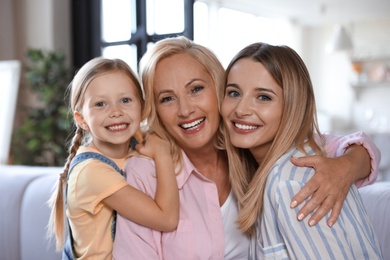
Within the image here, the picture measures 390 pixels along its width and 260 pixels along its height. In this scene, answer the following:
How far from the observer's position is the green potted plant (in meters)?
4.50

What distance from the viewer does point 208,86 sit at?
162 centimetres

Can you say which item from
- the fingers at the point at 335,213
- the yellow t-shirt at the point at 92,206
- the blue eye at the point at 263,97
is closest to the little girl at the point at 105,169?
the yellow t-shirt at the point at 92,206

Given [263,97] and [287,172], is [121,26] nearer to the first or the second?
[263,97]

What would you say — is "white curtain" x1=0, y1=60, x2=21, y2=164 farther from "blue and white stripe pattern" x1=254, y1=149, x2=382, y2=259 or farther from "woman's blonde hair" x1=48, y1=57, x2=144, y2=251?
"blue and white stripe pattern" x1=254, y1=149, x2=382, y2=259

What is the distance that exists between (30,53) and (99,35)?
98 centimetres

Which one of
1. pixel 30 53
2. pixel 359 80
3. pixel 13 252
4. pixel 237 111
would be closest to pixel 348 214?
pixel 237 111

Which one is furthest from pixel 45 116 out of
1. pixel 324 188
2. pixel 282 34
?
pixel 282 34

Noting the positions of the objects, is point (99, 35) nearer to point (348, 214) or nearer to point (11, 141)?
point (11, 141)

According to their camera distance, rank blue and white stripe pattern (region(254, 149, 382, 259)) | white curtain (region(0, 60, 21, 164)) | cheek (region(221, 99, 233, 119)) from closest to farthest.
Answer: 1. blue and white stripe pattern (region(254, 149, 382, 259))
2. cheek (region(221, 99, 233, 119))
3. white curtain (region(0, 60, 21, 164))

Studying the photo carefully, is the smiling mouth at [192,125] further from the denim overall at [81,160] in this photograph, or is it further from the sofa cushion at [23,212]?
the sofa cushion at [23,212]

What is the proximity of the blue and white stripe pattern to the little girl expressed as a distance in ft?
1.02

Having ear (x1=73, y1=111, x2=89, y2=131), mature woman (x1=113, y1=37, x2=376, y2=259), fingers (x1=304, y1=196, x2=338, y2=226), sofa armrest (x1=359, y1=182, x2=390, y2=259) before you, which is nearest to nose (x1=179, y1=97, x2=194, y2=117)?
mature woman (x1=113, y1=37, x2=376, y2=259)

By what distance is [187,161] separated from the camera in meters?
1.62

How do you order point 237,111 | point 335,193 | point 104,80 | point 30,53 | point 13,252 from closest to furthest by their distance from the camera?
1. point 335,193
2. point 237,111
3. point 104,80
4. point 13,252
5. point 30,53
